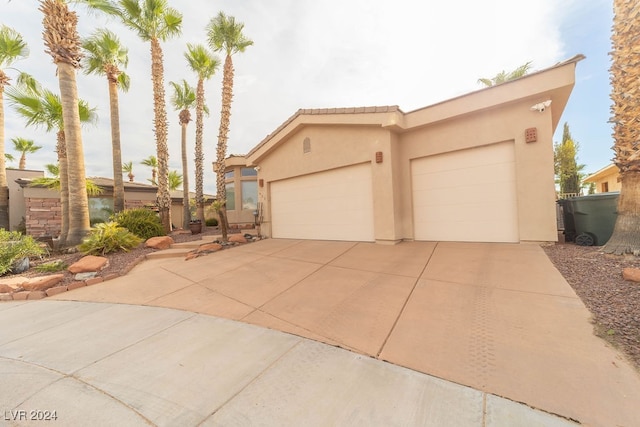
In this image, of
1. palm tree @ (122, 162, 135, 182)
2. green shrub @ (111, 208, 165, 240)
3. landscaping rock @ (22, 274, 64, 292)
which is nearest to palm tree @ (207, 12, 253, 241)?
green shrub @ (111, 208, 165, 240)

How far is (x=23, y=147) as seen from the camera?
21.6 m

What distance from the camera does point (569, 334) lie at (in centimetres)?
233

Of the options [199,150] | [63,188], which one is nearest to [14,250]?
[63,188]

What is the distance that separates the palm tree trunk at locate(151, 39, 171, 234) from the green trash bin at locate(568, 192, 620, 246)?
13789mm

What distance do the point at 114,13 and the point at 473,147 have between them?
13494 mm

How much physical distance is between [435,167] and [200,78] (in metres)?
13.2

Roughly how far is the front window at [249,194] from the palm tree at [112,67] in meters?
5.87

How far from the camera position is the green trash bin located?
5133 millimetres

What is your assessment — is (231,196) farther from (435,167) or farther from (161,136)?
(435,167)

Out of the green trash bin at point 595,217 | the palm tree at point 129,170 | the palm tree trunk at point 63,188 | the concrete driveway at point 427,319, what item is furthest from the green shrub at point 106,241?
the palm tree at point 129,170

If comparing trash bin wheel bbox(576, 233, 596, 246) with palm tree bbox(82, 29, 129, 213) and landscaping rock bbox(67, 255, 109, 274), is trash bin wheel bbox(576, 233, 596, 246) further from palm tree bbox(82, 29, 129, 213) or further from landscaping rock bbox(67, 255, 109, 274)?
palm tree bbox(82, 29, 129, 213)

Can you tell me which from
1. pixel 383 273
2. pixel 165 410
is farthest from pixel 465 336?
pixel 165 410

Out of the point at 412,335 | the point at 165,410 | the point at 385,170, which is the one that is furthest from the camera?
A: the point at 385,170

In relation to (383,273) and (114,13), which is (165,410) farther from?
(114,13)
